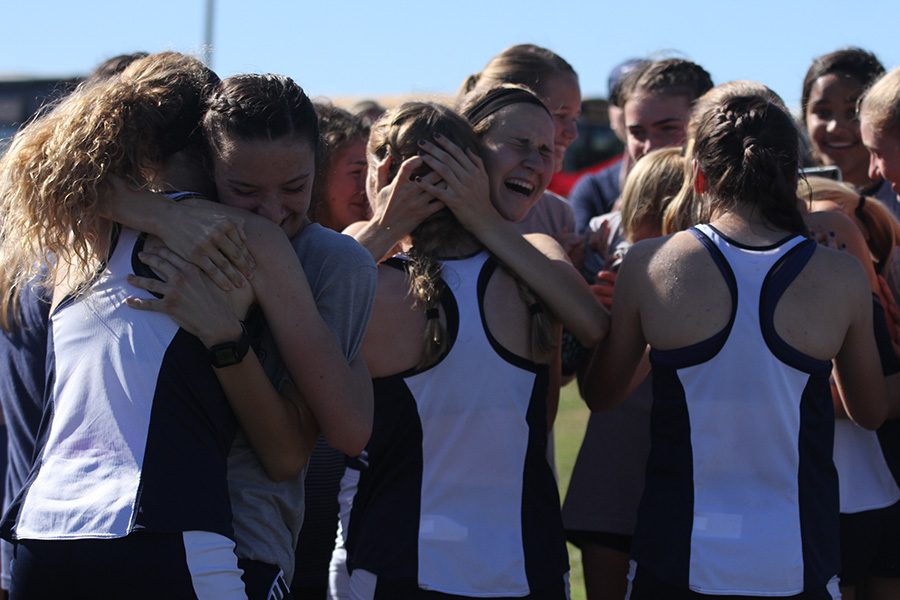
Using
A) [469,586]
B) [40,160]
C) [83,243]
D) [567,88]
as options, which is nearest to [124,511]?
[83,243]

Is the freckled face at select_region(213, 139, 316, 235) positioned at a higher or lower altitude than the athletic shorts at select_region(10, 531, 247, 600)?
higher

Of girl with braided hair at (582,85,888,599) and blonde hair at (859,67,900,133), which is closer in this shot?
girl with braided hair at (582,85,888,599)

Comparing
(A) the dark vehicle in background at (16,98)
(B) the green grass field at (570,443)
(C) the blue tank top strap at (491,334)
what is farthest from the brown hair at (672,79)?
(A) the dark vehicle in background at (16,98)

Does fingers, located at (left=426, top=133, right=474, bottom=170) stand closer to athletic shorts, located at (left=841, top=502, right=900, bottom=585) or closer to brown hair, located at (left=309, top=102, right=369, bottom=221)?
brown hair, located at (left=309, top=102, right=369, bottom=221)

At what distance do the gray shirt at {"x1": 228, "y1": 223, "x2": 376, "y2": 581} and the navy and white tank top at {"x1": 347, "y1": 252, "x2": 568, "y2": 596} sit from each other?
363mm

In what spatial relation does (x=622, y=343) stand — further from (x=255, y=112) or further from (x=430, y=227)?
(x=255, y=112)

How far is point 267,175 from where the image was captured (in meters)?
2.25

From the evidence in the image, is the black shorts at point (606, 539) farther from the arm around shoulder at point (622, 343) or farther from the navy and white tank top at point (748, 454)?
the navy and white tank top at point (748, 454)

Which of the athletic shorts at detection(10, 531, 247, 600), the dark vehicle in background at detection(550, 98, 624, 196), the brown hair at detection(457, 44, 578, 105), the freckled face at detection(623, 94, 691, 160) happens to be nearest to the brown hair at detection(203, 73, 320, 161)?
the athletic shorts at detection(10, 531, 247, 600)

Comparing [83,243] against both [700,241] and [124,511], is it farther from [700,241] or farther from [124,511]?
[700,241]

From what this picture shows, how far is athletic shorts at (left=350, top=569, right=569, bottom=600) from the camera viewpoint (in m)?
2.60

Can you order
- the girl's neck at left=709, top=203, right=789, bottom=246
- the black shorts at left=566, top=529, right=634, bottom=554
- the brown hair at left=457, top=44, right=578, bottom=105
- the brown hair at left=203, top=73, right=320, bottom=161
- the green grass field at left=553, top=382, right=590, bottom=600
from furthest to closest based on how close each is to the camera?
the green grass field at left=553, top=382, right=590, bottom=600, the brown hair at left=457, top=44, right=578, bottom=105, the black shorts at left=566, top=529, right=634, bottom=554, the girl's neck at left=709, top=203, right=789, bottom=246, the brown hair at left=203, top=73, right=320, bottom=161

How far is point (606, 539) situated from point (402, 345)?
3.89 feet

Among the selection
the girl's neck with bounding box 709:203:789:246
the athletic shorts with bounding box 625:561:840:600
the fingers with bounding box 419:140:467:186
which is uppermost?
the fingers with bounding box 419:140:467:186
